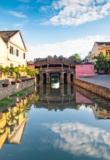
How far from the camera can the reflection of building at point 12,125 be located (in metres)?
7.99

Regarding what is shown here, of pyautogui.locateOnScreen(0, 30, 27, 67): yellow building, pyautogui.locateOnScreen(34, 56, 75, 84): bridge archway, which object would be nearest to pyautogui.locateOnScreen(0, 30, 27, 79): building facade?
pyautogui.locateOnScreen(0, 30, 27, 67): yellow building

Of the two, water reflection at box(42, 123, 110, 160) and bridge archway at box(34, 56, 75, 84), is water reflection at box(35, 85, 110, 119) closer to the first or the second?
water reflection at box(42, 123, 110, 160)

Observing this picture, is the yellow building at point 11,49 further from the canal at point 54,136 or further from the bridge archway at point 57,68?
the canal at point 54,136

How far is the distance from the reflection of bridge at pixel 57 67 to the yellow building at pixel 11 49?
7632mm

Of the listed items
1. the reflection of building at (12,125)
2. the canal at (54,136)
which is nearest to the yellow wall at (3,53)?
the reflection of building at (12,125)

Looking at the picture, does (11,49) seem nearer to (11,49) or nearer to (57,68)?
(11,49)

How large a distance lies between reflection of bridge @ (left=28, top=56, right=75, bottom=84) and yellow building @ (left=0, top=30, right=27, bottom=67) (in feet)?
25.0

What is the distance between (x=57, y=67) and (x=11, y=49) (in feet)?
52.6

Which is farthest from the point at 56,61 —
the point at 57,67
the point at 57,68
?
the point at 57,68

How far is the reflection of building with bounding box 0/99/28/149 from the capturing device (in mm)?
7995

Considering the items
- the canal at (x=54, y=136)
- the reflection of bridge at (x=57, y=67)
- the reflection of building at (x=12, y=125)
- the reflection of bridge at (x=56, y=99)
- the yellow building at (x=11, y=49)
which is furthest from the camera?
the reflection of bridge at (x=57, y=67)

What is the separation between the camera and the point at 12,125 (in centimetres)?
985

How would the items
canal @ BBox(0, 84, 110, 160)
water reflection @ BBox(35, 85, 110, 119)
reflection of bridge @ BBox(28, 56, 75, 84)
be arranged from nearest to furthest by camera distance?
canal @ BBox(0, 84, 110, 160)
water reflection @ BBox(35, 85, 110, 119)
reflection of bridge @ BBox(28, 56, 75, 84)

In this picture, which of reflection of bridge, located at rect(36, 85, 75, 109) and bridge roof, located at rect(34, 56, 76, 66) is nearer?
reflection of bridge, located at rect(36, 85, 75, 109)
